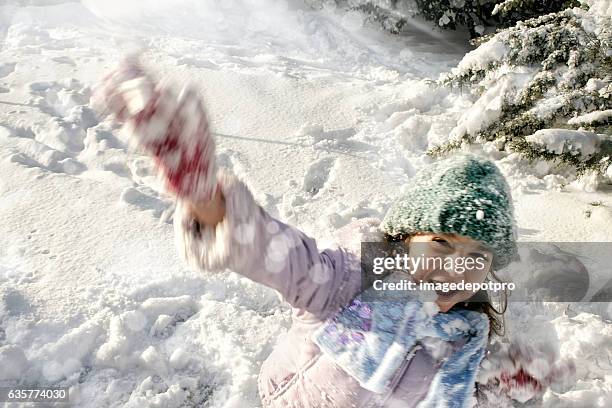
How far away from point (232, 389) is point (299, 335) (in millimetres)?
717

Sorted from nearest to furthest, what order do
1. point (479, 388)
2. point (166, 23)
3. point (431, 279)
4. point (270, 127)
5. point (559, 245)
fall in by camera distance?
point (431, 279), point (479, 388), point (559, 245), point (270, 127), point (166, 23)

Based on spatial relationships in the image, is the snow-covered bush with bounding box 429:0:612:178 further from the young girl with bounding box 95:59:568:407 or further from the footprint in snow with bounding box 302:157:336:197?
the young girl with bounding box 95:59:568:407

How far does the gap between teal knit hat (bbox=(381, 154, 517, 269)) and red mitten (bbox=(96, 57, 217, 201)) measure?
0.72 m

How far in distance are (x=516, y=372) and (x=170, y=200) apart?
146 cm

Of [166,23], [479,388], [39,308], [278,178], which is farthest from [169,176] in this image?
[166,23]

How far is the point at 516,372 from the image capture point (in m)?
1.61

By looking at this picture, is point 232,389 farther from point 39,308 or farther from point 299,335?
point 39,308

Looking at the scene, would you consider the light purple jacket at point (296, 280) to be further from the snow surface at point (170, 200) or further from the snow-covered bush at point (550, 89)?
the snow-covered bush at point (550, 89)

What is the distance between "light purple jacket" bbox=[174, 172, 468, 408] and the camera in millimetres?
930

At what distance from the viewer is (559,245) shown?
2.62 meters

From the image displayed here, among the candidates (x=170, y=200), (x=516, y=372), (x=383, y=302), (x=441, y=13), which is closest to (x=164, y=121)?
(x=383, y=302)

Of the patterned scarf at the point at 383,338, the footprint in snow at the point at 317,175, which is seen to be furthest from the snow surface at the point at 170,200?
the patterned scarf at the point at 383,338

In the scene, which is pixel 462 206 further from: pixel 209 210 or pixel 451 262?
pixel 209 210

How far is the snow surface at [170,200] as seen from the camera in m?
2.05
